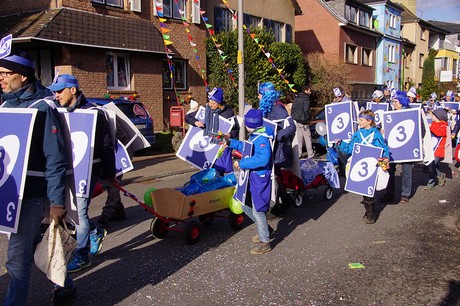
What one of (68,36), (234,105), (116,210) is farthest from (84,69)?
(116,210)

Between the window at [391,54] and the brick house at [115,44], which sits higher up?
the window at [391,54]

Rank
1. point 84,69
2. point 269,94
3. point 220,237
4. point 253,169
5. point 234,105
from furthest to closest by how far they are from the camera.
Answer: point 234,105 → point 84,69 → point 269,94 → point 220,237 → point 253,169

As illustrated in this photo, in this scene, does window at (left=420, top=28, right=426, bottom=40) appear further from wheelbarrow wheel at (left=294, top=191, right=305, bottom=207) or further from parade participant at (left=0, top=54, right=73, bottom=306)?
parade participant at (left=0, top=54, right=73, bottom=306)

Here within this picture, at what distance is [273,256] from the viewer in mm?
5711

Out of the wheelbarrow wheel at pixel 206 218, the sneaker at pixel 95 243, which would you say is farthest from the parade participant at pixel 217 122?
the sneaker at pixel 95 243

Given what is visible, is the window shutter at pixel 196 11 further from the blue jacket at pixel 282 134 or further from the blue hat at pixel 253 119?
the blue hat at pixel 253 119

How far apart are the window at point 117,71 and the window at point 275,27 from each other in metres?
11.5

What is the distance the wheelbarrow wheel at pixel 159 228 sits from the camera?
6.18 metres

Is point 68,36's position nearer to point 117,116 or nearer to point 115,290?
point 117,116

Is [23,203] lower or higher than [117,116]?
lower

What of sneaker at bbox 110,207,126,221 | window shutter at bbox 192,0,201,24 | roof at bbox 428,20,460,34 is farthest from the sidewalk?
roof at bbox 428,20,460,34

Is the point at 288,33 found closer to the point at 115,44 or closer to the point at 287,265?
the point at 115,44

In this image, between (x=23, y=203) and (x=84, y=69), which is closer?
(x=23, y=203)

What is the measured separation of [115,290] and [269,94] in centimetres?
371
